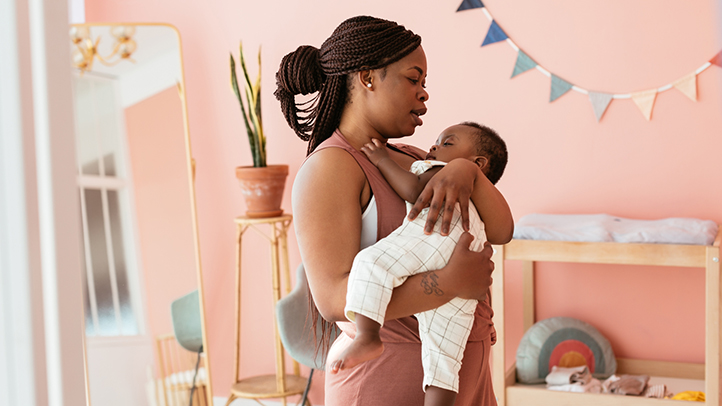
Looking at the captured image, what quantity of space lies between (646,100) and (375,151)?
1.83m

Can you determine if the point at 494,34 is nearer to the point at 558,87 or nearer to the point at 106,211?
the point at 558,87

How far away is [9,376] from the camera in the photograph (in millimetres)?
371

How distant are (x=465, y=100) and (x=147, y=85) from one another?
1.44 meters

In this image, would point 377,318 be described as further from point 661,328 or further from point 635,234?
point 661,328

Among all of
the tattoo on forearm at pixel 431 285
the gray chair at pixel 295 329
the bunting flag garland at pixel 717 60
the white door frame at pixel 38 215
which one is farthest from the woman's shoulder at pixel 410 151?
the bunting flag garland at pixel 717 60

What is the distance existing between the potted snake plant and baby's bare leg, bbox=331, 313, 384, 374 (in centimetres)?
194

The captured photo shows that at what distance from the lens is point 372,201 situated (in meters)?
1.13

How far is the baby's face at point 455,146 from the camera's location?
1412 mm

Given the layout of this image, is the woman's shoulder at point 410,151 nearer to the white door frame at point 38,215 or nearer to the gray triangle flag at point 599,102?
the white door frame at point 38,215

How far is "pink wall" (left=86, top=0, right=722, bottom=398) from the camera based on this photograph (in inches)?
99.7

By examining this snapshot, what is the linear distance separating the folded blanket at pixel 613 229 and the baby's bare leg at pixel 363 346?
142 cm

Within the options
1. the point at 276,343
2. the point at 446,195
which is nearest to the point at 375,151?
the point at 446,195

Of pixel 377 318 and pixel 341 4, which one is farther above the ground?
pixel 341 4

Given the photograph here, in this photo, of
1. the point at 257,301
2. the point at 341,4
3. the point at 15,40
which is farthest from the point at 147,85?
the point at 15,40
